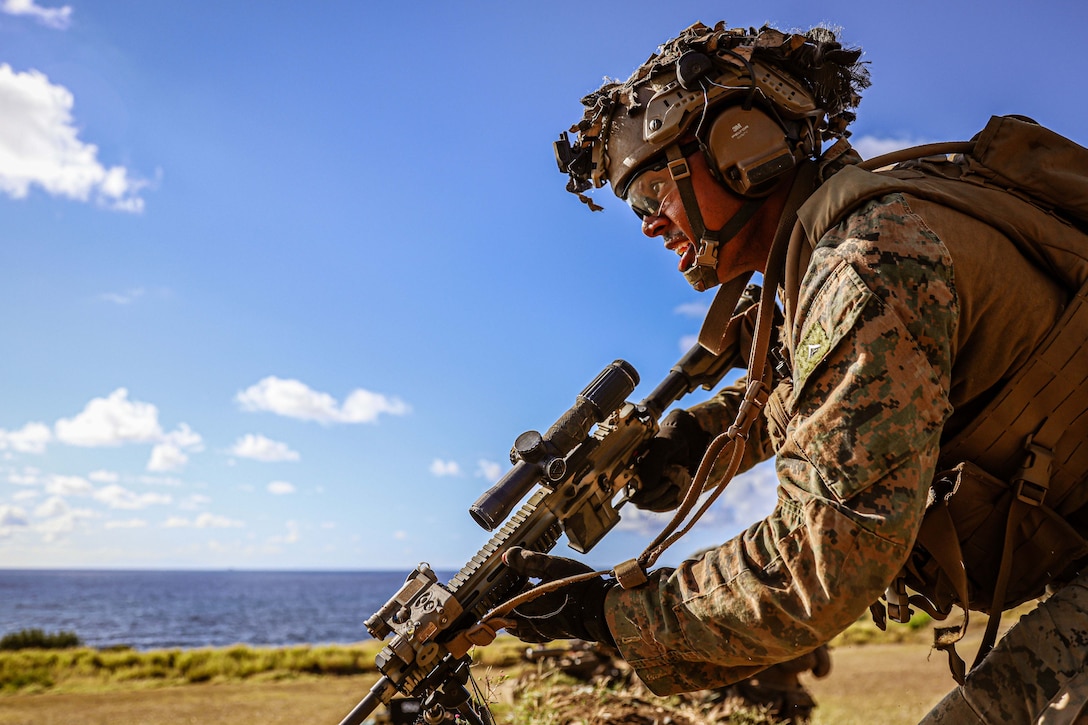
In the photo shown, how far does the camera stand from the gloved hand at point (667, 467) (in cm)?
460

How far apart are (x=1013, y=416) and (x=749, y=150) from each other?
1.29 m

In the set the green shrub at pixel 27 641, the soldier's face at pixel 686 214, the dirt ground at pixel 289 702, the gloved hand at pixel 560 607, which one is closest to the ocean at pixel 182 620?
the green shrub at pixel 27 641

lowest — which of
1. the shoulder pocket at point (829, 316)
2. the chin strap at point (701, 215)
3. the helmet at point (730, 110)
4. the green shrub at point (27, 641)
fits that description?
the green shrub at point (27, 641)

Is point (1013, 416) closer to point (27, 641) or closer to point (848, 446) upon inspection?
point (848, 446)

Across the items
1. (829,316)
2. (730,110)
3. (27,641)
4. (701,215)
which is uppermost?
(730,110)

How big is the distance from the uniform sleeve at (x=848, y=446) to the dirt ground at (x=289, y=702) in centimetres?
638

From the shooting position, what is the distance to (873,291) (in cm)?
215

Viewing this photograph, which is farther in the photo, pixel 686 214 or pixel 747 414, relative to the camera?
pixel 686 214

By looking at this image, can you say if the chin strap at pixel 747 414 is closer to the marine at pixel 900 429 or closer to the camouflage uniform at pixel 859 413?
the marine at pixel 900 429

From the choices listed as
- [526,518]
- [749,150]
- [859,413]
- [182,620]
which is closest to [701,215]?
[749,150]

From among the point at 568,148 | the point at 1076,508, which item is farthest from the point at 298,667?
the point at 1076,508

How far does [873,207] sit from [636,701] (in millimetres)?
5053

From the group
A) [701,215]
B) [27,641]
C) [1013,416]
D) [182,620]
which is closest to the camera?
[1013,416]

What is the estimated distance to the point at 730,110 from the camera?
3109 millimetres
